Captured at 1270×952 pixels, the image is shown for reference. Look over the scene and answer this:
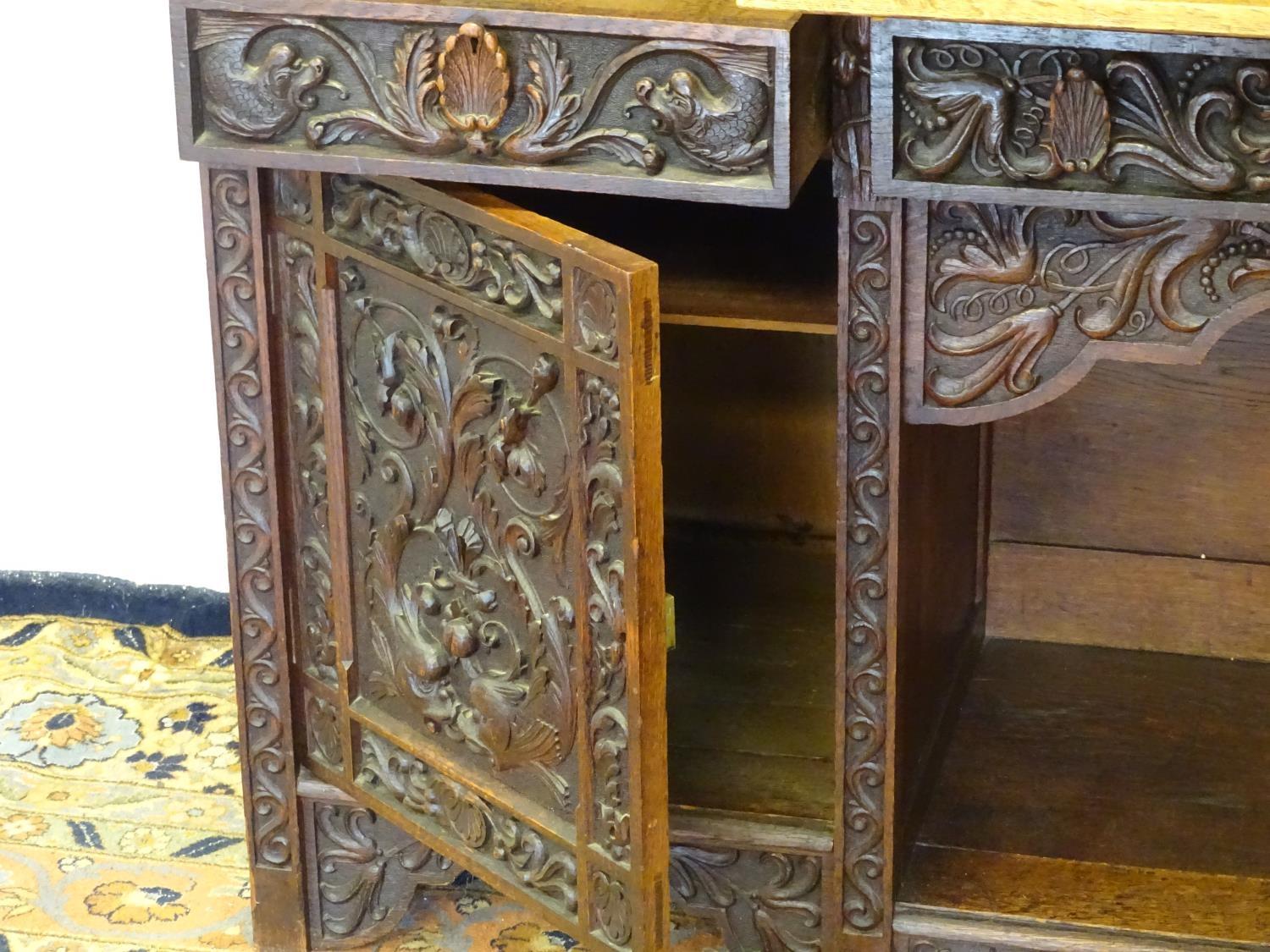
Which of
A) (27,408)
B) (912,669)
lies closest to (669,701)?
(912,669)

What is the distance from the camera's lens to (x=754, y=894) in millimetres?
1854

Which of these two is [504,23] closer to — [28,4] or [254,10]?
[254,10]

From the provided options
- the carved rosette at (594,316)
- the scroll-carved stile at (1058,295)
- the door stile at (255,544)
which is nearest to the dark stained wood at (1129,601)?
the scroll-carved stile at (1058,295)

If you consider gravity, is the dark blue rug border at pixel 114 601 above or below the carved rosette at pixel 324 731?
below

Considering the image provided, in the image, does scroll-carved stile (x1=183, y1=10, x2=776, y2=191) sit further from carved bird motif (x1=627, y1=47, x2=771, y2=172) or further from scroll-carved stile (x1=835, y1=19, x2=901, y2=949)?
scroll-carved stile (x1=835, y1=19, x2=901, y2=949)

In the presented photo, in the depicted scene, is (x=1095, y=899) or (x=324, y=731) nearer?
(x=1095, y=899)

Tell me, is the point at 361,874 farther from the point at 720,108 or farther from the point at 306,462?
the point at 720,108

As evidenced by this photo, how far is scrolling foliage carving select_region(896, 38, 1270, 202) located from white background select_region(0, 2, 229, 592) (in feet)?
3.94

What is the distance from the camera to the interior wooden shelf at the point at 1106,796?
5.99ft

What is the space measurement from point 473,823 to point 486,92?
0.66 metres

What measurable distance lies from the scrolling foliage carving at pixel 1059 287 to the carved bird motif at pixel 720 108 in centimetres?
19

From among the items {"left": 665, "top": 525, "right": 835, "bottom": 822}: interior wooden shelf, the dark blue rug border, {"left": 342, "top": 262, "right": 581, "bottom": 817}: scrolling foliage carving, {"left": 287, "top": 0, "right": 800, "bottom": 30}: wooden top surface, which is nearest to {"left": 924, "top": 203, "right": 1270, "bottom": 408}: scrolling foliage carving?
{"left": 287, "top": 0, "right": 800, "bottom": 30}: wooden top surface

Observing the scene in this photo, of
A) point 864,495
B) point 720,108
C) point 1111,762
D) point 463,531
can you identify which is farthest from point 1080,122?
point 1111,762

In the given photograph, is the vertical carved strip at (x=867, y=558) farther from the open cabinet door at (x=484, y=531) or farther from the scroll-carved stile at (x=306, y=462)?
the scroll-carved stile at (x=306, y=462)
